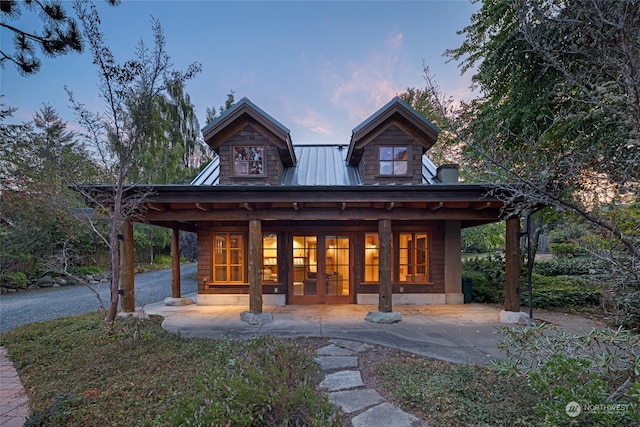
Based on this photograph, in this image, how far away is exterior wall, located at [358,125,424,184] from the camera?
7199 mm

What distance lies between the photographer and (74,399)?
2.86m

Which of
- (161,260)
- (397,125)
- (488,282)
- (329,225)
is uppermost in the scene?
(397,125)

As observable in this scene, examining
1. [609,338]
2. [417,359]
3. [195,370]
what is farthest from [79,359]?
[609,338]

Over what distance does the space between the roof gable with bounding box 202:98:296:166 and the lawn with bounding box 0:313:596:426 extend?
4.62 metres

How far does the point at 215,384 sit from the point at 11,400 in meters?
2.55

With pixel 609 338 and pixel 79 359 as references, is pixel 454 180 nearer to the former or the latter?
pixel 609 338

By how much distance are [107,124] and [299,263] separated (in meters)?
5.30

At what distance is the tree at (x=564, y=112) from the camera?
9.59 feet

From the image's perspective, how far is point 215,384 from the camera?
2.56 m

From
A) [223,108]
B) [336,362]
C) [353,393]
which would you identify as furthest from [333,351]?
[223,108]

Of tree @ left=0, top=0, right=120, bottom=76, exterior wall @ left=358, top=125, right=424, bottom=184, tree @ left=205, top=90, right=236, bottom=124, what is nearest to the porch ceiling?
exterior wall @ left=358, top=125, right=424, bottom=184

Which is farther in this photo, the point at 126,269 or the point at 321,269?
the point at 321,269

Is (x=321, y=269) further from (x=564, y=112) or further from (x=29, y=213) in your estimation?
(x=29, y=213)

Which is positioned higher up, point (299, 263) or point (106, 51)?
point (106, 51)
